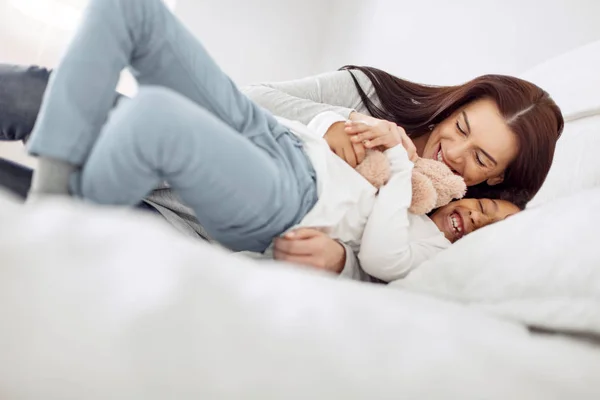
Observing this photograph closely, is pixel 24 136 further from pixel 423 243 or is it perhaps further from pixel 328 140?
pixel 423 243

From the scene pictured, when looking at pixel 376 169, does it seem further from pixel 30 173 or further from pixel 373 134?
pixel 30 173

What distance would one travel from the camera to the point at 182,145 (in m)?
0.52

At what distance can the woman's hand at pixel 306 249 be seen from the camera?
697mm

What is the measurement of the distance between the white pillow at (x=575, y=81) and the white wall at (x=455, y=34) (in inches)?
7.3

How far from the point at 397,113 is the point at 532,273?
0.62m

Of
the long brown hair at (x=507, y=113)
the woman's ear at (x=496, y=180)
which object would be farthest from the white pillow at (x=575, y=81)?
the woman's ear at (x=496, y=180)

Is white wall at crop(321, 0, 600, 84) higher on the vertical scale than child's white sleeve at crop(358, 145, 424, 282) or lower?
higher

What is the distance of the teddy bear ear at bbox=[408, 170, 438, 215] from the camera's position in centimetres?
85

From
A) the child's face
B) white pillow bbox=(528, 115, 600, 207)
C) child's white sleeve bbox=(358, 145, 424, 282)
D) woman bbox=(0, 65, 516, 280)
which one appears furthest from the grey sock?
white pillow bbox=(528, 115, 600, 207)

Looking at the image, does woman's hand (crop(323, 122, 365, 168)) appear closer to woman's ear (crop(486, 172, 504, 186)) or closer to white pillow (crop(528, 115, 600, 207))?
woman's ear (crop(486, 172, 504, 186))

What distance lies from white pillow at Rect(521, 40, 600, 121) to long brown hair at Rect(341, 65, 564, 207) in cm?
16

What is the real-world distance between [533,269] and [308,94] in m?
0.73

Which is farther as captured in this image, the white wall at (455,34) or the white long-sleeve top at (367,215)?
the white wall at (455,34)

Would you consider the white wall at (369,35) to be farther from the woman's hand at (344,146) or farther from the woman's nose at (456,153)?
the woman's hand at (344,146)
